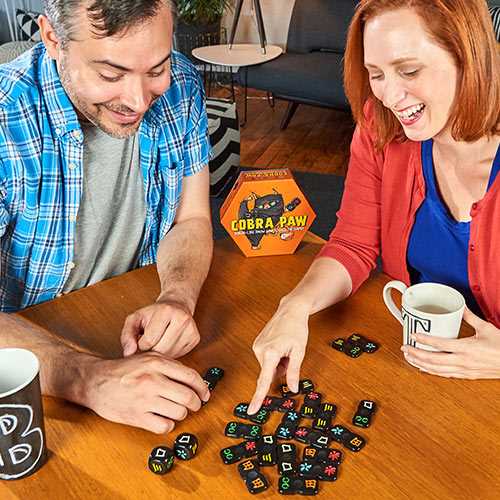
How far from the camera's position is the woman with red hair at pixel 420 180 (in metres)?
1.19

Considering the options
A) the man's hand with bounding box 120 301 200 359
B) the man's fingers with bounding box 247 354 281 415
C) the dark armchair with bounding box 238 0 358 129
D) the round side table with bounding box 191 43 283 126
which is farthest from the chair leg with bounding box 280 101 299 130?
the man's fingers with bounding box 247 354 281 415

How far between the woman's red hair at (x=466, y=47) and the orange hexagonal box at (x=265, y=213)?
1.03ft

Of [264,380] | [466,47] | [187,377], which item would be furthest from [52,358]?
[466,47]

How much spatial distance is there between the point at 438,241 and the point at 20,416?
2.98 feet

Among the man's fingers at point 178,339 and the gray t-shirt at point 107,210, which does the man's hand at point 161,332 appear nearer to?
the man's fingers at point 178,339

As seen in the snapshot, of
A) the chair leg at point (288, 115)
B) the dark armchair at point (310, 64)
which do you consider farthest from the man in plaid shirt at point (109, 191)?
the chair leg at point (288, 115)

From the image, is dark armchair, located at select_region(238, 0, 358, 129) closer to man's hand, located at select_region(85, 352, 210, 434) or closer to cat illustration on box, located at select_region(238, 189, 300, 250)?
cat illustration on box, located at select_region(238, 189, 300, 250)

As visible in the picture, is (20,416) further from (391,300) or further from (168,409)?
(391,300)

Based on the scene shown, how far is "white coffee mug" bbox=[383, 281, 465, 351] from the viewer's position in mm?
1121

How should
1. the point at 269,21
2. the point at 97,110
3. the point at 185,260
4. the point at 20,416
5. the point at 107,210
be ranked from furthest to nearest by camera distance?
the point at 269,21 → the point at 107,210 → the point at 185,260 → the point at 97,110 → the point at 20,416

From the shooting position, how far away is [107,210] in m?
1.55

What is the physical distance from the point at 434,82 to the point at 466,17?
122 millimetres

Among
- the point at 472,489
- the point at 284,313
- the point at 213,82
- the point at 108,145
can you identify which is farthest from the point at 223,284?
the point at 213,82

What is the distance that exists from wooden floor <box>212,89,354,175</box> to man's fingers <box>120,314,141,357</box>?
10.3 feet
